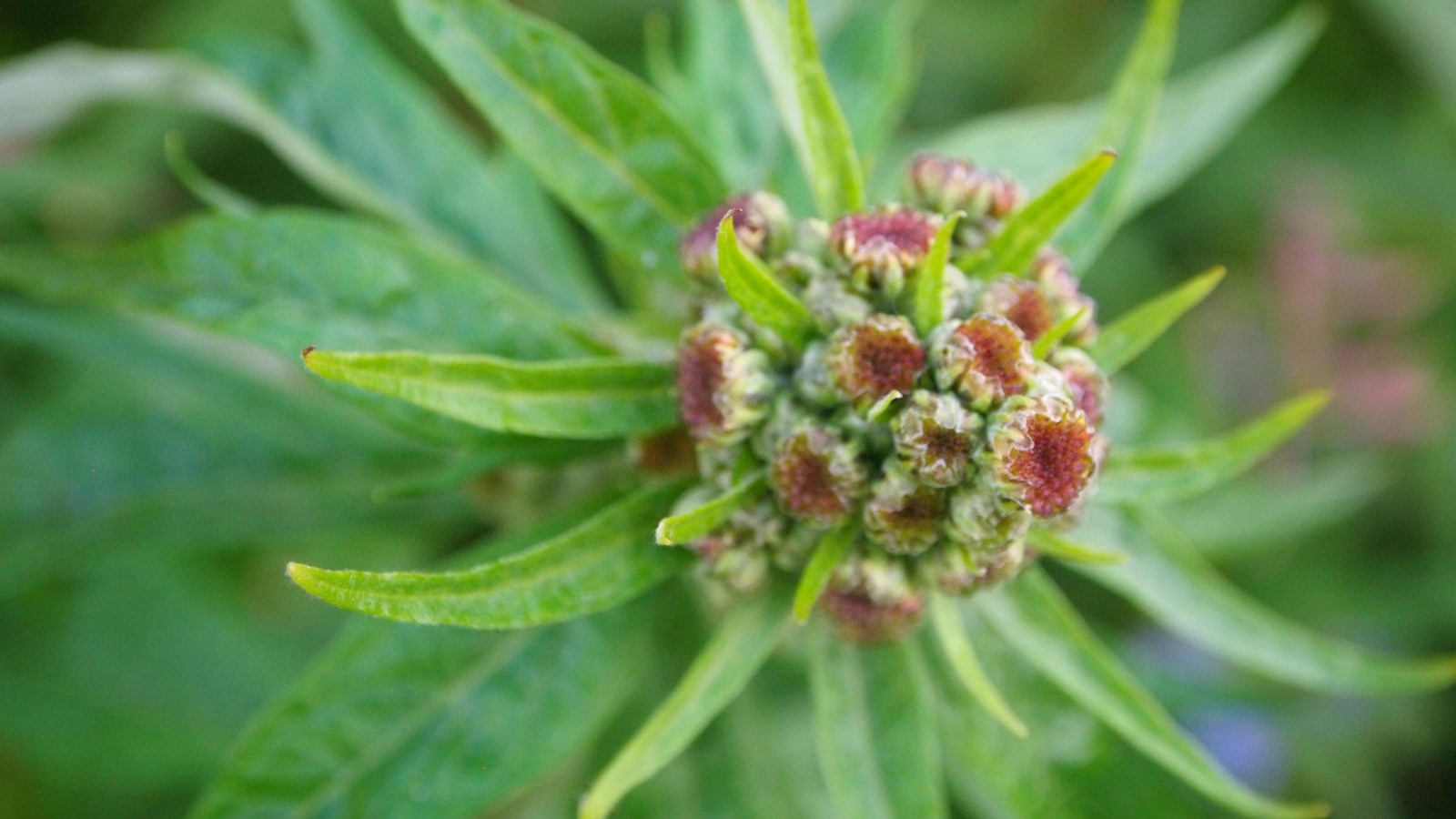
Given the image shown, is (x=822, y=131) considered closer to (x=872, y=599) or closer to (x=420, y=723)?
(x=872, y=599)

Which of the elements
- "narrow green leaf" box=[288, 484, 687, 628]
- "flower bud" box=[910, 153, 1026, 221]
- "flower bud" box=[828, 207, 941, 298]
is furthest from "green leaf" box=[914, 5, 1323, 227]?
"narrow green leaf" box=[288, 484, 687, 628]

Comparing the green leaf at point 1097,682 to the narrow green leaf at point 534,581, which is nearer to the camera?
the narrow green leaf at point 534,581

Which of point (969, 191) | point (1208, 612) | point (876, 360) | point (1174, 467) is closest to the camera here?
point (876, 360)

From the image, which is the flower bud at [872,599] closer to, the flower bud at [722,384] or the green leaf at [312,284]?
the flower bud at [722,384]

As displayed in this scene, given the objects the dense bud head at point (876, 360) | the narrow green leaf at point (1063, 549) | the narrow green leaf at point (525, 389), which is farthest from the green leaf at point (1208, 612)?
the narrow green leaf at point (525, 389)

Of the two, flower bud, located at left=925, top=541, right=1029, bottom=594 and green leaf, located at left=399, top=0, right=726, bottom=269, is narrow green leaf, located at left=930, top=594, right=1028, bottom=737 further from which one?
green leaf, located at left=399, top=0, right=726, bottom=269

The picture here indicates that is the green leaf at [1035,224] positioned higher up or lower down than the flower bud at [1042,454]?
higher up

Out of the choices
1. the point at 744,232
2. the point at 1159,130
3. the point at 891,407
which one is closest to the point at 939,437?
the point at 891,407

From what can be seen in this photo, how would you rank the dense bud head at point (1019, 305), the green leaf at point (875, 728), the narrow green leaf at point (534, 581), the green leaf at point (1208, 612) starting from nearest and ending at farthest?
the narrow green leaf at point (534, 581) < the dense bud head at point (1019, 305) < the green leaf at point (875, 728) < the green leaf at point (1208, 612)
